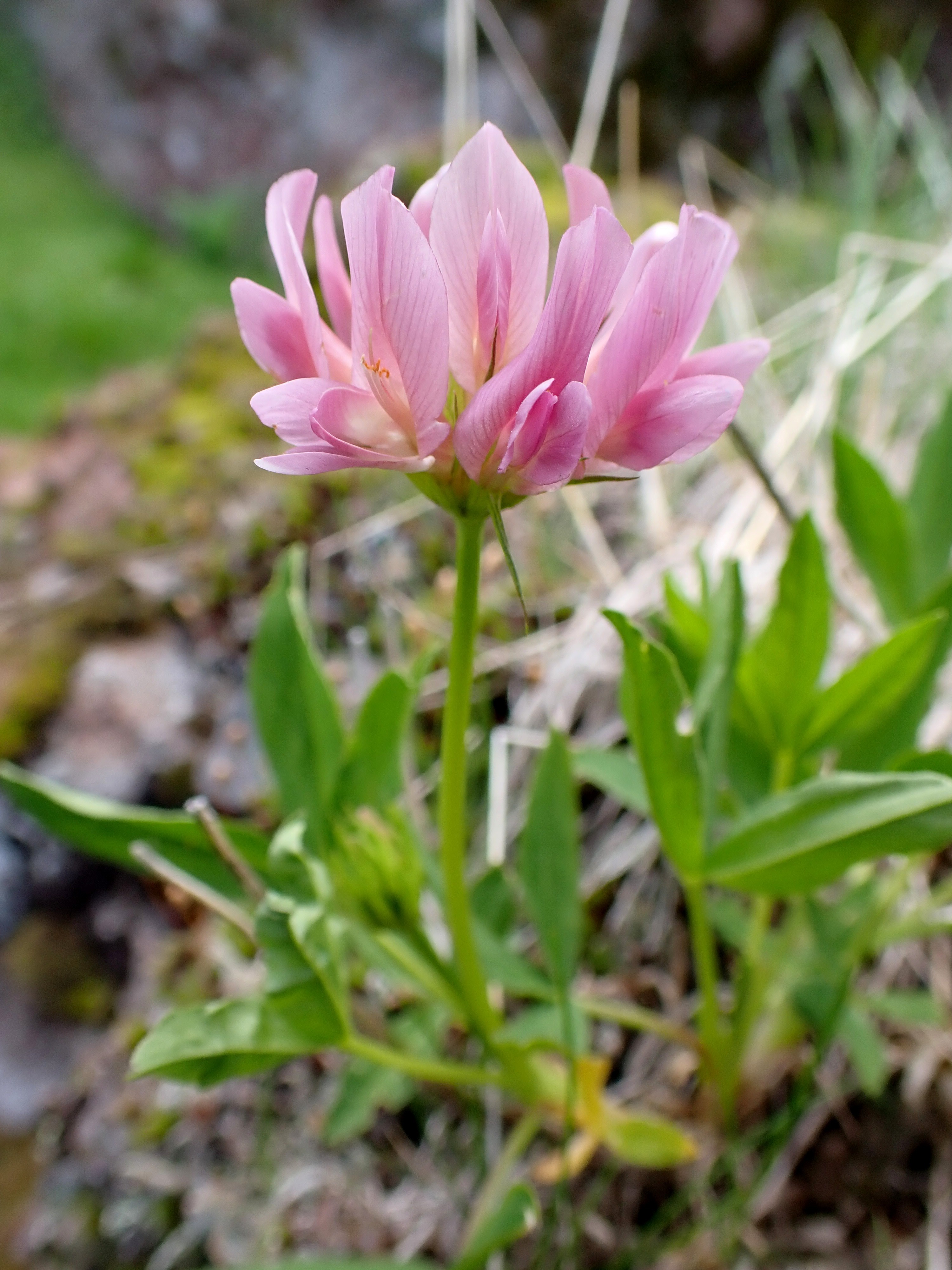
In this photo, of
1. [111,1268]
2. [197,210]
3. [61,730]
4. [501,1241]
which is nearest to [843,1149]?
[501,1241]

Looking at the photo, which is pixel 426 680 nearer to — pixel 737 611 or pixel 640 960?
pixel 640 960

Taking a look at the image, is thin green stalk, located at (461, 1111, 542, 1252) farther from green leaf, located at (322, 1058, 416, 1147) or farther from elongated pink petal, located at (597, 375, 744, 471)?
elongated pink petal, located at (597, 375, 744, 471)

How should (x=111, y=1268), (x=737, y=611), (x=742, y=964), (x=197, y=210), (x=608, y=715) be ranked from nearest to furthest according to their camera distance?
1. (x=737, y=611)
2. (x=742, y=964)
3. (x=111, y=1268)
4. (x=608, y=715)
5. (x=197, y=210)

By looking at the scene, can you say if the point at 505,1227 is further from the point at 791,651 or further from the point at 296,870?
the point at 791,651

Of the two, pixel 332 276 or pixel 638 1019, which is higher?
pixel 332 276

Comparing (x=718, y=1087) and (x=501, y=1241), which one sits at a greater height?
(x=501, y=1241)

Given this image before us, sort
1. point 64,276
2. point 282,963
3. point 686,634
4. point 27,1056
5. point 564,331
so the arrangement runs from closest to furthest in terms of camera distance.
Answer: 1. point 564,331
2. point 282,963
3. point 686,634
4. point 27,1056
5. point 64,276

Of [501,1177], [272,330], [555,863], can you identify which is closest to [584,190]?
[272,330]

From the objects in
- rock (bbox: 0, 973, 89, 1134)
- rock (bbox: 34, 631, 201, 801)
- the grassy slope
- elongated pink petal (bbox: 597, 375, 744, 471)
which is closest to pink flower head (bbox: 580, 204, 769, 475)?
elongated pink petal (bbox: 597, 375, 744, 471)
